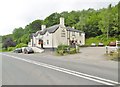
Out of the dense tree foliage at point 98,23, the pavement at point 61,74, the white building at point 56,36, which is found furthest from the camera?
the dense tree foliage at point 98,23

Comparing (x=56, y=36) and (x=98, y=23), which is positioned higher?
(x=98, y=23)

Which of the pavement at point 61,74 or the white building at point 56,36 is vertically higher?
the white building at point 56,36

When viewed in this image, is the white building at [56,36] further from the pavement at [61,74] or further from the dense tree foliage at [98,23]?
the pavement at [61,74]

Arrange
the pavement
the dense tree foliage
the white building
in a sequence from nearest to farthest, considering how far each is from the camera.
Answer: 1. the pavement
2. the white building
3. the dense tree foliage

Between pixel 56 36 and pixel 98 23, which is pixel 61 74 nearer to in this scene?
pixel 56 36

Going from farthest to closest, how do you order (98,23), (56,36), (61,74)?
(98,23) → (56,36) → (61,74)

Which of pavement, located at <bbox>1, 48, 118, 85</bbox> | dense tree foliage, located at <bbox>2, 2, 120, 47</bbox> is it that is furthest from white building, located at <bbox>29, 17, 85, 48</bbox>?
pavement, located at <bbox>1, 48, 118, 85</bbox>

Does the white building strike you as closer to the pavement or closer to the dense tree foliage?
the dense tree foliage

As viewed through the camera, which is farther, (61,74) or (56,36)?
(56,36)

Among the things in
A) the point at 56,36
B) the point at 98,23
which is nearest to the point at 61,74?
the point at 56,36

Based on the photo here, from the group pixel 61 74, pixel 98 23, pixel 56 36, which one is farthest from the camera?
pixel 98 23

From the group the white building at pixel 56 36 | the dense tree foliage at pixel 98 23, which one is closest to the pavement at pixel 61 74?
the white building at pixel 56 36

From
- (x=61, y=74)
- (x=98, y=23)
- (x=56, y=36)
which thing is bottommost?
(x=61, y=74)

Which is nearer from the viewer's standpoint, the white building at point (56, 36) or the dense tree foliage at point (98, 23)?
the white building at point (56, 36)
